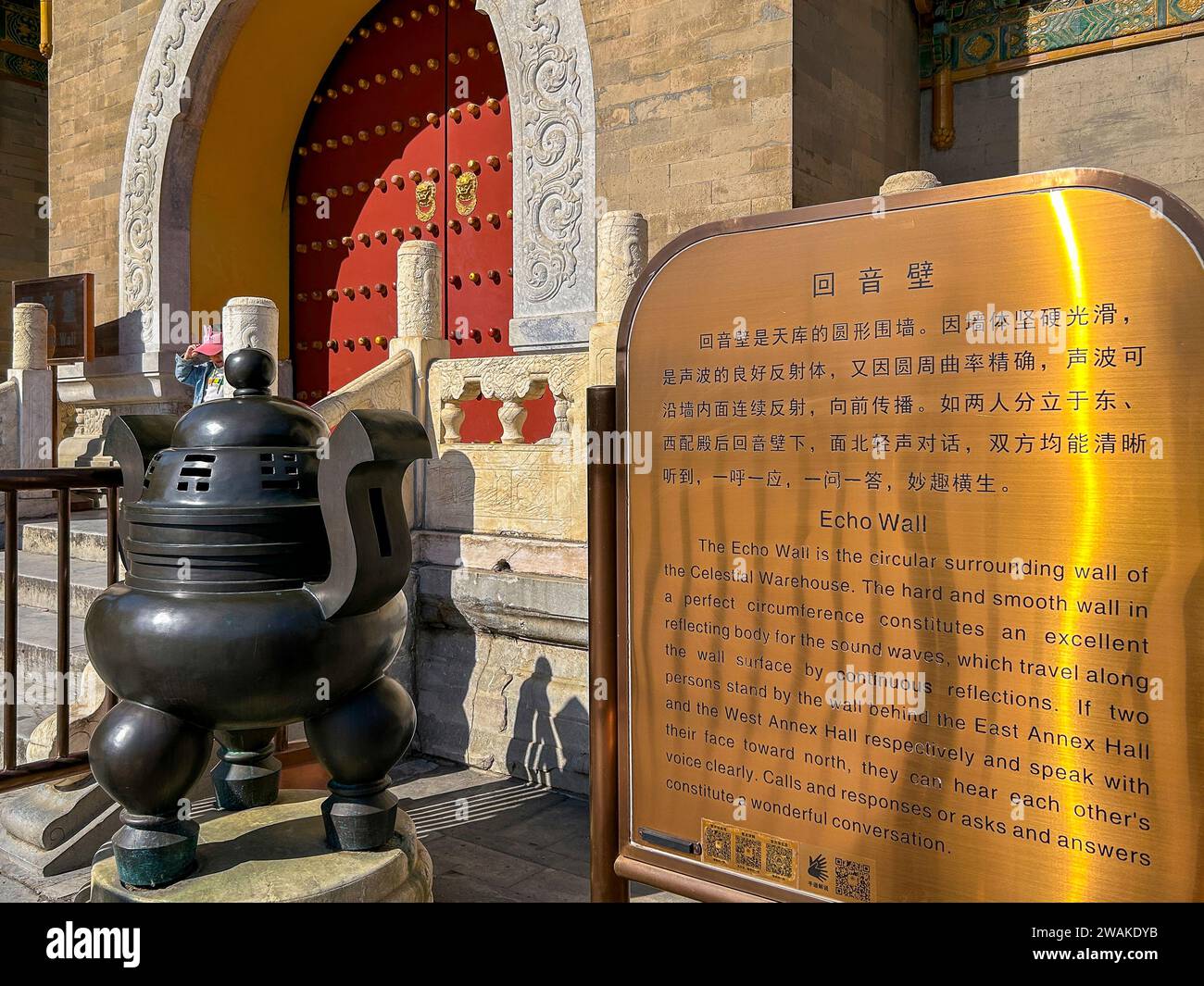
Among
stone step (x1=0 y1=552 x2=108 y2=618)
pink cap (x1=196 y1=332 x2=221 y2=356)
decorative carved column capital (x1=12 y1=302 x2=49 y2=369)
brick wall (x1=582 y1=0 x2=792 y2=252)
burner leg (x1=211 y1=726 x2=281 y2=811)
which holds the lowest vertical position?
burner leg (x1=211 y1=726 x2=281 y2=811)

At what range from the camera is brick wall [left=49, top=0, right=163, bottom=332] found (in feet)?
23.9

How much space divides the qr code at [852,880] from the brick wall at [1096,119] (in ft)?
14.6

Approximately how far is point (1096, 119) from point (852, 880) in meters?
4.79

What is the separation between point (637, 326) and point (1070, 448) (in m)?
0.77

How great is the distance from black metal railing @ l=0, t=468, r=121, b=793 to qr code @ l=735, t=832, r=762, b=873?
2014 mm

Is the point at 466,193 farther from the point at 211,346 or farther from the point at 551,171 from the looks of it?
the point at 211,346

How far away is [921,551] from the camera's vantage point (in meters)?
1.44

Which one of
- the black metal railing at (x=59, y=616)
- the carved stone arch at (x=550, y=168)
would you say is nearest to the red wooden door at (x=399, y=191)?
the carved stone arch at (x=550, y=168)

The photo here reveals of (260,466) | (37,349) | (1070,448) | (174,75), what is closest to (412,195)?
(174,75)

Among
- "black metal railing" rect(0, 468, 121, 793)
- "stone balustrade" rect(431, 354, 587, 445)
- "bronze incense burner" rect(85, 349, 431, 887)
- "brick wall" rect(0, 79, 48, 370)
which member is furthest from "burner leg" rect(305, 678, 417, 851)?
"brick wall" rect(0, 79, 48, 370)

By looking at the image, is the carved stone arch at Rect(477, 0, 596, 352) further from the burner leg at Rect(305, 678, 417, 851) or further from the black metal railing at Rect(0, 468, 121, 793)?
the burner leg at Rect(305, 678, 417, 851)

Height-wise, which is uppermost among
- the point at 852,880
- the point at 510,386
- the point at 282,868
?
the point at 510,386

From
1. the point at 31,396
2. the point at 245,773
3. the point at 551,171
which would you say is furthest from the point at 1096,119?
the point at 31,396

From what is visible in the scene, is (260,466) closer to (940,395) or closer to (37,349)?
(940,395)
